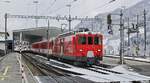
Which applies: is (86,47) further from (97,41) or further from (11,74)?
(11,74)

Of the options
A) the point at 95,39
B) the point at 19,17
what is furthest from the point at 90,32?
the point at 19,17

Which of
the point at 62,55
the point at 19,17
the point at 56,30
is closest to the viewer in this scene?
the point at 62,55

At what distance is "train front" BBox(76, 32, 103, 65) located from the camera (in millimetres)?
35625

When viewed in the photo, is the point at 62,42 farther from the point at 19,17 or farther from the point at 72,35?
the point at 19,17

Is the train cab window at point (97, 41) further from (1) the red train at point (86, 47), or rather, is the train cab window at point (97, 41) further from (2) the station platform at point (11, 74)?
(2) the station platform at point (11, 74)

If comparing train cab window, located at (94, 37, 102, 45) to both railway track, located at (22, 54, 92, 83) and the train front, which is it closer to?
the train front

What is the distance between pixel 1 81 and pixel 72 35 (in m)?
13.7

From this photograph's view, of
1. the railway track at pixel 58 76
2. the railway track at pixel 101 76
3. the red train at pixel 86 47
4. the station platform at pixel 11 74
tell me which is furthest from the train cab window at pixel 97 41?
the station platform at pixel 11 74

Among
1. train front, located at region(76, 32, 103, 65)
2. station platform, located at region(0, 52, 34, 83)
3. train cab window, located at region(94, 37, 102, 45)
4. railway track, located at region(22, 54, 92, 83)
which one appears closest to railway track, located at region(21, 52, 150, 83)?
railway track, located at region(22, 54, 92, 83)

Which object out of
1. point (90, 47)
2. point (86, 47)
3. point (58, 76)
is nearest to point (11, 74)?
point (58, 76)

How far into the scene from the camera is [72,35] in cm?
3672

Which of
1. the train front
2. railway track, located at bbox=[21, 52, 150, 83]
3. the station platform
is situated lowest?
the station platform

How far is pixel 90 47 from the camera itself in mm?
36094

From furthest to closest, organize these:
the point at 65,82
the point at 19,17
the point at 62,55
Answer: the point at 19,17, the point at 62,55, the point at 65,82
